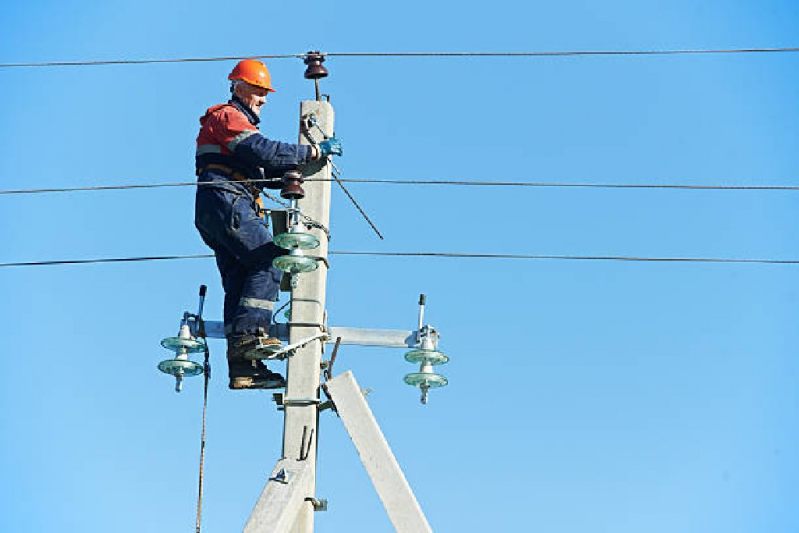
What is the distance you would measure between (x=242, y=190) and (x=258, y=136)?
1.03 feet

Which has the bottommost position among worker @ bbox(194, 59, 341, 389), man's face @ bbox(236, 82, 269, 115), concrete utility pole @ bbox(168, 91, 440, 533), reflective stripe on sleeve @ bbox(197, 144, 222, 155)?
concrete utility pole @ bbox(168, 91, 440, 533)

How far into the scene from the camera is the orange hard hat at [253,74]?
796cm

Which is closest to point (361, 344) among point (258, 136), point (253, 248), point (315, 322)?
point (315, 322)

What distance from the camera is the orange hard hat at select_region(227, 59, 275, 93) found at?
7.96 meters

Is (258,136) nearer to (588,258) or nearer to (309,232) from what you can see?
(309,232)

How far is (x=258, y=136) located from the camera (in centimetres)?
759

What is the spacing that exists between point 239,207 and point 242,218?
0.21 feet

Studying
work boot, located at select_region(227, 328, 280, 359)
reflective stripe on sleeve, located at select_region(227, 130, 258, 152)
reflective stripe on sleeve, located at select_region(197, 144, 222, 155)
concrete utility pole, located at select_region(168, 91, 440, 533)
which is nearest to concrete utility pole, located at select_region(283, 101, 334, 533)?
concrete utility pole, located at select_region(168, 91, 440, 533)

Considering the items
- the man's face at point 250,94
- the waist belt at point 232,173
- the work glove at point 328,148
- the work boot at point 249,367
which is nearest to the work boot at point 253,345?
the work boot at point 249,367

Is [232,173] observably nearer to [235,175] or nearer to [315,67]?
[235,175]

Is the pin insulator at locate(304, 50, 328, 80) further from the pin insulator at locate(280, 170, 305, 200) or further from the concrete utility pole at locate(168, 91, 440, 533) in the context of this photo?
the pin insulator at locate(280, 170, 305, 200)

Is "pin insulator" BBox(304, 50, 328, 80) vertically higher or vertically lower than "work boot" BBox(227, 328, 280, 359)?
higher

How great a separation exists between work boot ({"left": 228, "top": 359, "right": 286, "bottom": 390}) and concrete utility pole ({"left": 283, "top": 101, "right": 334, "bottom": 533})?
219 mm

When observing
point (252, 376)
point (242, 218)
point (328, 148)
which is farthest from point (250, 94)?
point (252, 376)
